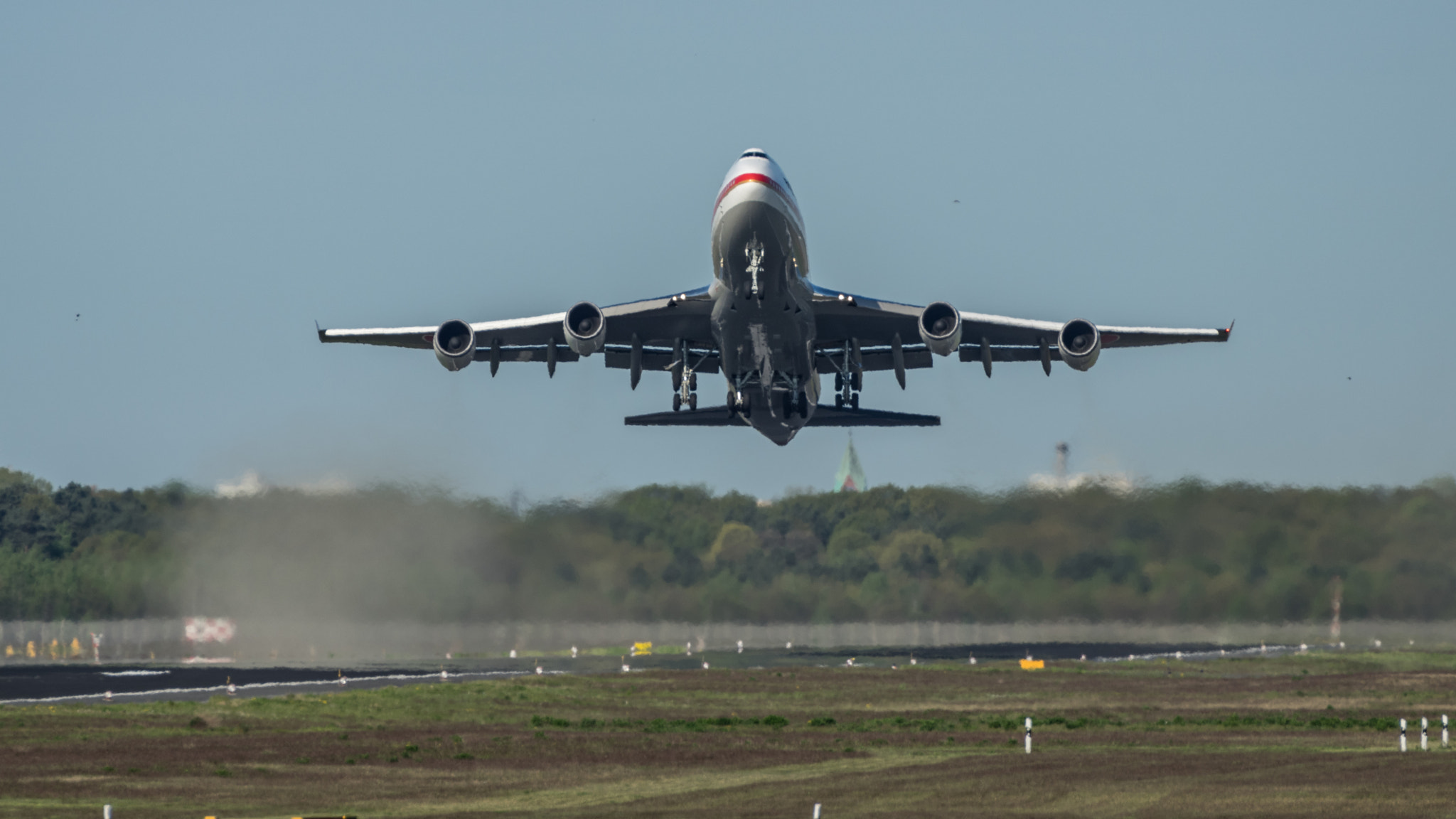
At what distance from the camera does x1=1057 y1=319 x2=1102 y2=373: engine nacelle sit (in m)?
40.3

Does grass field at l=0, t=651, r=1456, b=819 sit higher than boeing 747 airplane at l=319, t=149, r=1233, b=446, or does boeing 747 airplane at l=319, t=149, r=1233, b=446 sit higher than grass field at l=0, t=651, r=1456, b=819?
boeing 747 airplane at l=319, t=149, r=1233, b=446

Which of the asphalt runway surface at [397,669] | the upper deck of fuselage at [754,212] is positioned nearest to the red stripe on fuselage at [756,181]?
the upper deck of fuselage at [754,212]

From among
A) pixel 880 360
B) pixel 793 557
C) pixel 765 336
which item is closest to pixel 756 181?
pixel 765 336

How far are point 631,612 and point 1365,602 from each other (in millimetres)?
30582

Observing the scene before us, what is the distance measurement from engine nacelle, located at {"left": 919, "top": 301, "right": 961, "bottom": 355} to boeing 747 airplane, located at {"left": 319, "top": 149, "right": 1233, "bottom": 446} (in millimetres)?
37

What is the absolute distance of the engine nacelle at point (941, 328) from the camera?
3991cm

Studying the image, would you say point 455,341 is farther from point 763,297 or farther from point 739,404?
point 763,297

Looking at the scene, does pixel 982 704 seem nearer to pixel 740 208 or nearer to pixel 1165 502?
pixel 1165 502

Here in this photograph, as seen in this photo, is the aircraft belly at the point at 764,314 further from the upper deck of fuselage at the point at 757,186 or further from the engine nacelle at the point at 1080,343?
the engine nacelle at the point at 1080,343

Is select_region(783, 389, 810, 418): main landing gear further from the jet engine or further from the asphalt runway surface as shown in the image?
the asphalt runway surface

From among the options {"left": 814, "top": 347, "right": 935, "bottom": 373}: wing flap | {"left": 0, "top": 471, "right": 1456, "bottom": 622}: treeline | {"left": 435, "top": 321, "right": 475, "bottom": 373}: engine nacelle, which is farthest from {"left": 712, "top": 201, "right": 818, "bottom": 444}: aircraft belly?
{"left": 0, "top": 471, "right": 1456, "bottom": 622}: treeline

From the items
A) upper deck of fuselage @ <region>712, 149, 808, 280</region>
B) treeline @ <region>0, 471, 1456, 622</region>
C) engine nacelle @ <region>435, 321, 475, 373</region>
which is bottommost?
treeline @ <region>0, 471, 1456, 622</region>

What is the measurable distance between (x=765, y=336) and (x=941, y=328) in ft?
15.1

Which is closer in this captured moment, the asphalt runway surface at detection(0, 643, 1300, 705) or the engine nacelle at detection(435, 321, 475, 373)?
the engine nacelle at detection(435, 321, 475, 373)
